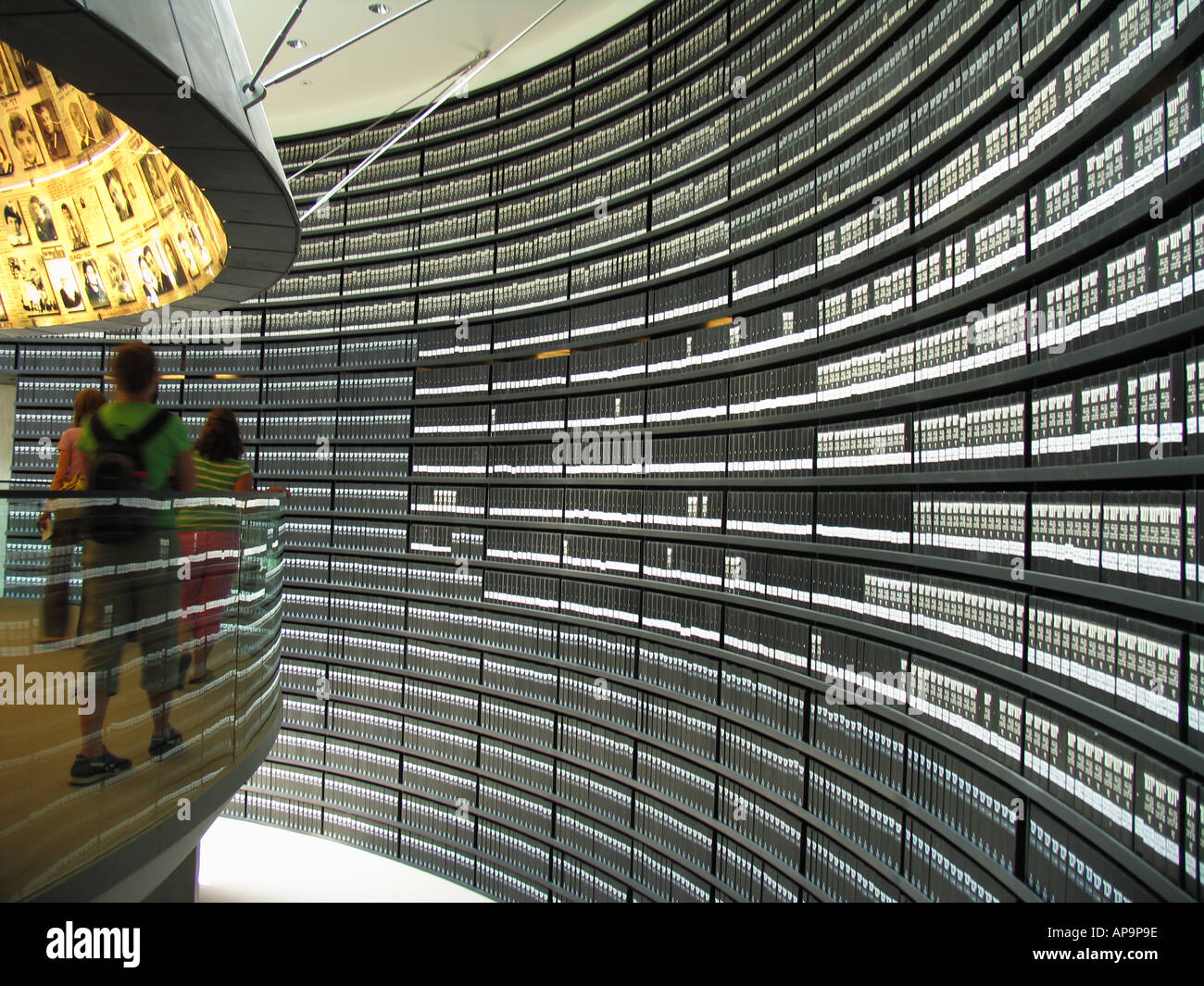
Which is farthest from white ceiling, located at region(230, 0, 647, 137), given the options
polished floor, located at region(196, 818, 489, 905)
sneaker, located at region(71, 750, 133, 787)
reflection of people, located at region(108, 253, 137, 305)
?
polished floor, located at region(196, 818, 489, 905)

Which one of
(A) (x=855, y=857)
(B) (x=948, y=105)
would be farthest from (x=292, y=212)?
(A) (x=855, y=857)

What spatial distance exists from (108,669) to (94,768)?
22 centimetres

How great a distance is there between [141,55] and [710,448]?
116 inches

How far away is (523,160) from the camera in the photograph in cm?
567

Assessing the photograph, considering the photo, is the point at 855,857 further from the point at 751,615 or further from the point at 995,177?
the point at 995,177

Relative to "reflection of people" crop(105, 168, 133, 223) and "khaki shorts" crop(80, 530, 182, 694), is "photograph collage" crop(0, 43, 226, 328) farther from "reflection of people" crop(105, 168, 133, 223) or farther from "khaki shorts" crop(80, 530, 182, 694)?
"khaki shorts" crop(80, 530, 182, 694)

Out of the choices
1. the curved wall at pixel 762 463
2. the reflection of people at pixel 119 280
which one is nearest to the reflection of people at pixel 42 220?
the reflection of people at pixel 119 280

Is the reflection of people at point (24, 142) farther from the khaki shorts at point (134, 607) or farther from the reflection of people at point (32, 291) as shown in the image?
the khaki shorts at point (134, 607)

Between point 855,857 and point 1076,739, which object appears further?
point 855,857

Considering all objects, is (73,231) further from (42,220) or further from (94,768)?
(94,768)

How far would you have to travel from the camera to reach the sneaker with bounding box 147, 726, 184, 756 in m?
2.05

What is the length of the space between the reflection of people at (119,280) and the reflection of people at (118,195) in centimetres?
28

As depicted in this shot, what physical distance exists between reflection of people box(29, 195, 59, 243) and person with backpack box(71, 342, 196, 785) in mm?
2809
